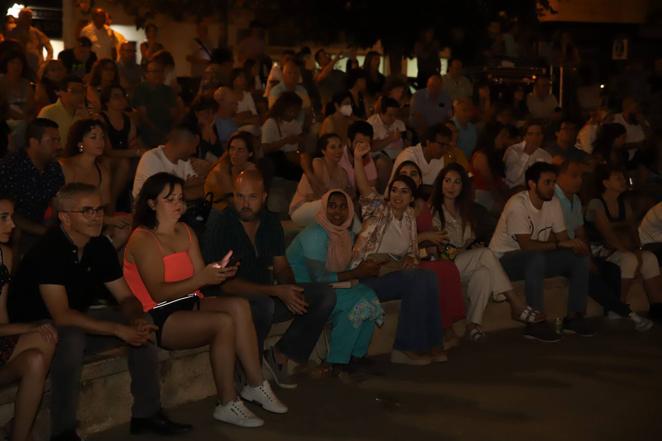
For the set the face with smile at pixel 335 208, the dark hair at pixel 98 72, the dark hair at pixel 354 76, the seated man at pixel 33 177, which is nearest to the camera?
the seated man at pixel 33 177

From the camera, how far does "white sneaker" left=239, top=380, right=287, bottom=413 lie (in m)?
7.45

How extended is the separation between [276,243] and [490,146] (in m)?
5.72

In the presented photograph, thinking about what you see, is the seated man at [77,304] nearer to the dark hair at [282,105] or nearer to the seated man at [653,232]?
the dark hair at [282,105]

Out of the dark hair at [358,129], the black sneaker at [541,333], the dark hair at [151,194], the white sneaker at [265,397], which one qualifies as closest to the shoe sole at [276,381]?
the white sneaker at [265,397]

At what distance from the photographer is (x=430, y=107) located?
48.8ft

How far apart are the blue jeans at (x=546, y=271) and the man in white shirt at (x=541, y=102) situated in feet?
23.6

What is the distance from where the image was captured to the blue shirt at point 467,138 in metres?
14.2

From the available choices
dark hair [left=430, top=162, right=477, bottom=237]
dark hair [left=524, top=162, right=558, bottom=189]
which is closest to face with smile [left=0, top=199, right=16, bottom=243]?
dark hair [left=430, top=162, right=477, bottom=237]

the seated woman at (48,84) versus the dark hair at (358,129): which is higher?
the seated woman at (48,84)

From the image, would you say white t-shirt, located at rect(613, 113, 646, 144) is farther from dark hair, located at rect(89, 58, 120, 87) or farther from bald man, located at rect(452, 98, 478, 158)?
dark hair, located at rect(89, 58, 120, 87)

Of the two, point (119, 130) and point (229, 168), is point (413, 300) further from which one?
point (119, 130)

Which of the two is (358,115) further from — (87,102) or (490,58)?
(490,58)

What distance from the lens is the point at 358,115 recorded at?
47.8 ft

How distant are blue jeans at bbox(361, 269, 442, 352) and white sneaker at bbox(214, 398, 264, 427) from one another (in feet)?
6.12
